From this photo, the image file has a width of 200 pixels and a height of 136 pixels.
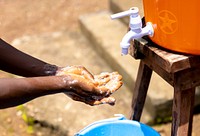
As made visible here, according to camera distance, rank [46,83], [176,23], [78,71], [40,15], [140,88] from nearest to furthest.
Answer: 1. [176,23]
2. [46,83]
3. [78,71]
4. [140,88]
5. [40,15]

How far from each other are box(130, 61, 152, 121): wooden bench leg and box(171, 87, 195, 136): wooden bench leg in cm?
27

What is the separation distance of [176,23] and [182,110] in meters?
0.40

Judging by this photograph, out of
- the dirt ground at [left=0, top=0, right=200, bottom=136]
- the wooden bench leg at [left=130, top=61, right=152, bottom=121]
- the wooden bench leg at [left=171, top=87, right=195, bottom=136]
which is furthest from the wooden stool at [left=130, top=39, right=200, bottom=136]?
the dirt ground at [left=0, top=0, right=200, bottom=136]

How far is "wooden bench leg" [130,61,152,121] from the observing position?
7.27 feet

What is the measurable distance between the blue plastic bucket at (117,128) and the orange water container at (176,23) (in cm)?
46

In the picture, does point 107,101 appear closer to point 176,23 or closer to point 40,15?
point 176,23

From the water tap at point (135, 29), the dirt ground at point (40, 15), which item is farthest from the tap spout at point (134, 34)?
the dirt ground at point (40, 15)

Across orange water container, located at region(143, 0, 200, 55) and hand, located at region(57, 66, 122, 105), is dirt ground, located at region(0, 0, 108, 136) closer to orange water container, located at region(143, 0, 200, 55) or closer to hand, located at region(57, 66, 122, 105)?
hand, located at region(57, 66, 122, 105)

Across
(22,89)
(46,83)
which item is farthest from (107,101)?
(22,89)

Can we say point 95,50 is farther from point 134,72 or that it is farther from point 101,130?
point 101,130

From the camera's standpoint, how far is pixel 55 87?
1893 millimetres

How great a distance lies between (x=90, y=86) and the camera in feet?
6.58

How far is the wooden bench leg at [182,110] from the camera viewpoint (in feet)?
6.44

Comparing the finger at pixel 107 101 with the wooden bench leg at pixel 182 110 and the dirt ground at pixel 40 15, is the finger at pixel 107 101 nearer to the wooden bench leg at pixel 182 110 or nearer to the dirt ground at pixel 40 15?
the wooden bench leg at pixel 182 110
